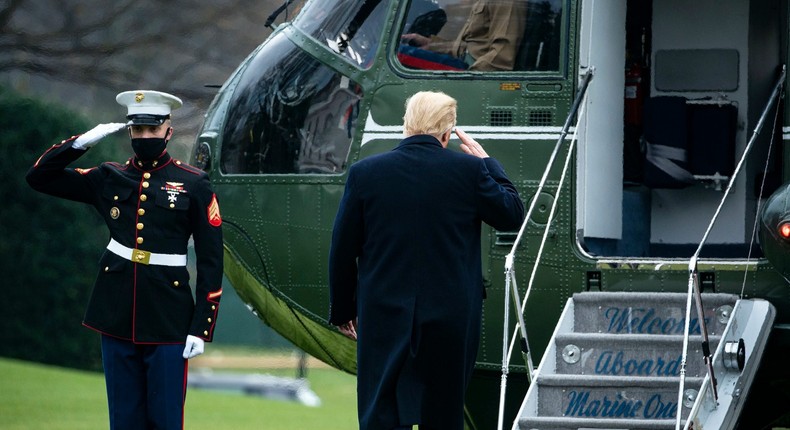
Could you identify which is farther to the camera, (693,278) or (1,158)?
(1,158)

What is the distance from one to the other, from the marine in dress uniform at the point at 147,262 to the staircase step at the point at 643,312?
1708 millimetres

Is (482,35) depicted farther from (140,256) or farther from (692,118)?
(140,256)

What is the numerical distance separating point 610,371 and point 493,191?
160cm

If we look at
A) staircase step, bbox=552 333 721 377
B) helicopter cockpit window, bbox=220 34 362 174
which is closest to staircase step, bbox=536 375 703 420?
staircase step, bbox=552 333 721 377

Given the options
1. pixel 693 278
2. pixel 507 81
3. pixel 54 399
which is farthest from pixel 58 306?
pixel 693 278

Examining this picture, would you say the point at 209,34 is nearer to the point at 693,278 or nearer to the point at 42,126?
the point at 42,126

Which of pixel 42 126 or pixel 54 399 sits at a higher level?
pixel 42 126

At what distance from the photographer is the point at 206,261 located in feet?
21.1

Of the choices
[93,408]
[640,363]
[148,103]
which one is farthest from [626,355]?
[93,408]

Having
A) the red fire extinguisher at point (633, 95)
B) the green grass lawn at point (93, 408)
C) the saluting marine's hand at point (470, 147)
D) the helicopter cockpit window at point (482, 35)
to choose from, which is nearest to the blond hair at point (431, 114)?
the saluting marine's hand at point (470, 147)

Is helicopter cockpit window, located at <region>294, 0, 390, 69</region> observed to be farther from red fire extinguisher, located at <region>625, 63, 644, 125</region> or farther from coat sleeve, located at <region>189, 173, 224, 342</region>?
coat sleeve, located at <region>189, 173, 224, 342</region>

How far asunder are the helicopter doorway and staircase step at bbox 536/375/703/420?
1.49m

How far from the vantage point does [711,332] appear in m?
6.83

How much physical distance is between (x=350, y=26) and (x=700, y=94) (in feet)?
6.30
